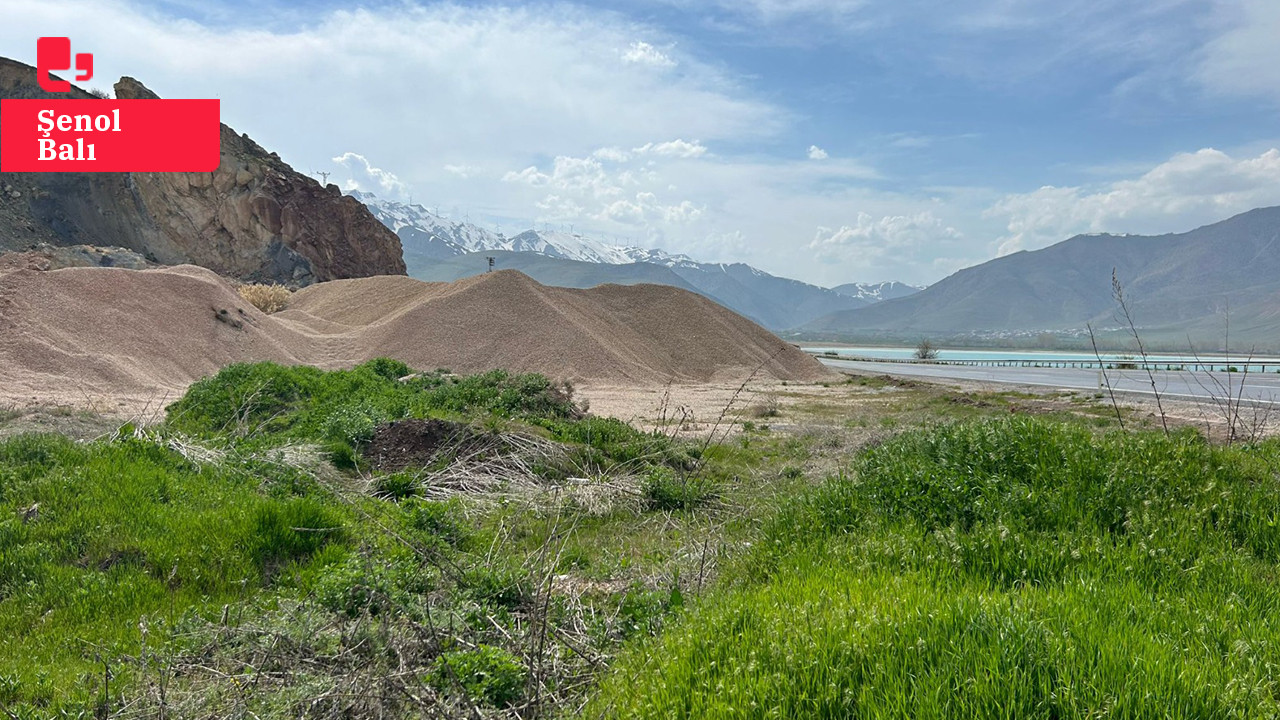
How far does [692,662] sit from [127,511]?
17.5 ft

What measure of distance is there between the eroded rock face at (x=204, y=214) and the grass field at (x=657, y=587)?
5761cm

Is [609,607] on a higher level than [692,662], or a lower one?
lower

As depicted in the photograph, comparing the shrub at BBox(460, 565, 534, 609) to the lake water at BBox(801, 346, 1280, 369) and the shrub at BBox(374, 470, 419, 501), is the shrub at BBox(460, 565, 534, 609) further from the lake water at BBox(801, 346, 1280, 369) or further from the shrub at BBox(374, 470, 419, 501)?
the lake water at BBox(801, 346, 1280, 369)

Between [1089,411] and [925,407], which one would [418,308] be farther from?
[1089,411]

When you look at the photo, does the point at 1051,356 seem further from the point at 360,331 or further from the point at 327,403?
the point at 327,403

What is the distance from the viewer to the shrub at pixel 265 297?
4069 cm

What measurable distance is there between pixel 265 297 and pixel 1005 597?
4471cm

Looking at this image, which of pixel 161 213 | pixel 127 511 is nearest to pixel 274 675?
pixel 127 511

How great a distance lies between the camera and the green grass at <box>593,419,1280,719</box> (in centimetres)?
248

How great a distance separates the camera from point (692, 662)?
9.71 feet

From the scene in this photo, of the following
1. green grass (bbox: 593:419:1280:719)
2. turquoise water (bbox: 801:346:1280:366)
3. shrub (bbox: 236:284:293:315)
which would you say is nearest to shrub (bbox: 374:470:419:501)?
green grass (bbox: 593:419:1280:719)

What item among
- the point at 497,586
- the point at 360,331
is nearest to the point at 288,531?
the point at 497,586

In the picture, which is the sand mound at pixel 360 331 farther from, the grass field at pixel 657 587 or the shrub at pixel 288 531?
the shrub at pixel 288 531

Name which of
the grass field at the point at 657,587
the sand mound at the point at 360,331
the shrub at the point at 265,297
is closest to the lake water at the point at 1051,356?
the sand mound at the point at 360,331
